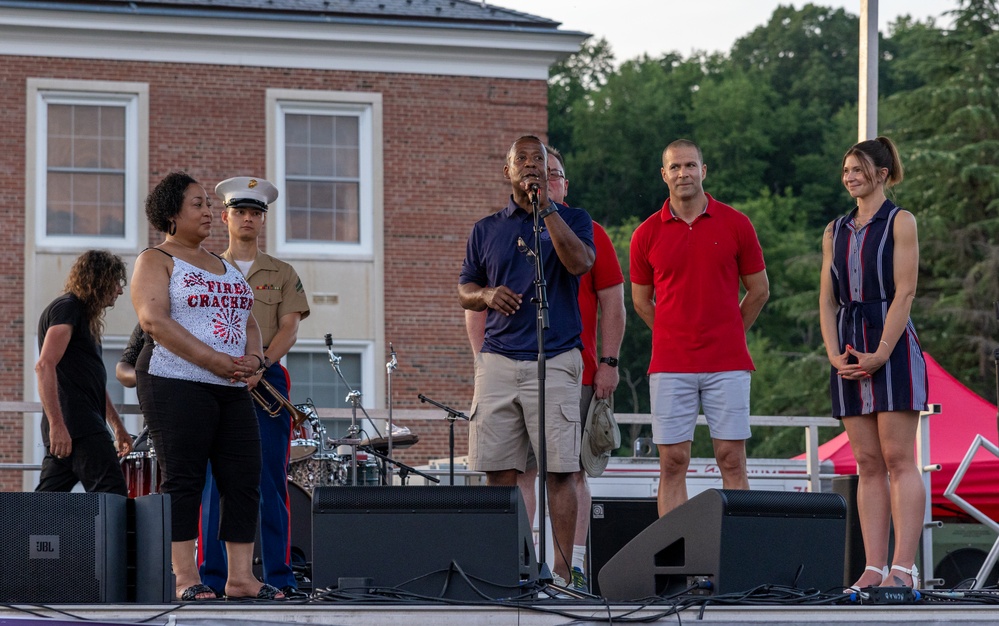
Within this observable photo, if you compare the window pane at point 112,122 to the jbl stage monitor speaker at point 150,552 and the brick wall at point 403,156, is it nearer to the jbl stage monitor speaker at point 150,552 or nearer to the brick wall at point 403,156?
the brick wall at point 403,156

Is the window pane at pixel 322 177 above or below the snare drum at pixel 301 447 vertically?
above

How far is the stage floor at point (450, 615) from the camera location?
4426 mm

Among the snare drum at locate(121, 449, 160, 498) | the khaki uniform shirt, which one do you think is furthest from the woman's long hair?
the snare drum at locate(121, 449, 160, 498)

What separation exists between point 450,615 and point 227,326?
65.0 inches

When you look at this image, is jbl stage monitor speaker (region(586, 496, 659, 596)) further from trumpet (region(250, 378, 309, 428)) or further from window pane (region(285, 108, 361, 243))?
window pane (region(285, 108, 361, 243))

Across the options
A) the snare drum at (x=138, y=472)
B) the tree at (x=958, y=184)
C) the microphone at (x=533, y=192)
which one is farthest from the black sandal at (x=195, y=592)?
the tree at (x=958, y=184)

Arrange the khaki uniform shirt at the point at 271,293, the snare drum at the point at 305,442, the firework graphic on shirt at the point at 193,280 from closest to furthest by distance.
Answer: the firework graphic on shirt at the point at 193,280 → the khaki uniform shirt at the point at 271,293 → the snare drum at the point at 305,442

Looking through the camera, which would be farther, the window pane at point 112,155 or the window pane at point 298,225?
the window pane at point 298,225

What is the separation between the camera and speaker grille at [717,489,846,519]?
4816 millimetres

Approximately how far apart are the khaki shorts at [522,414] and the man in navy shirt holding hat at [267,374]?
90 centimetres

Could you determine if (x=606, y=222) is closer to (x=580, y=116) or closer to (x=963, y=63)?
(x=580, y=116)

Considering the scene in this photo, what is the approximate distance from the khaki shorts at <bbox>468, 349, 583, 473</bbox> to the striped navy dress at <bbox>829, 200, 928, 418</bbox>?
114cm

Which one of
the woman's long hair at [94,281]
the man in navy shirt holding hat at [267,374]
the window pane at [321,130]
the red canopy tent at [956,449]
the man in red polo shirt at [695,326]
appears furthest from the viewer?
the window pane at [321,130]

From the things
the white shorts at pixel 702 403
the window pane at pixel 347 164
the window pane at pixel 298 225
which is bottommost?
the white shorts at pixel 702 403
